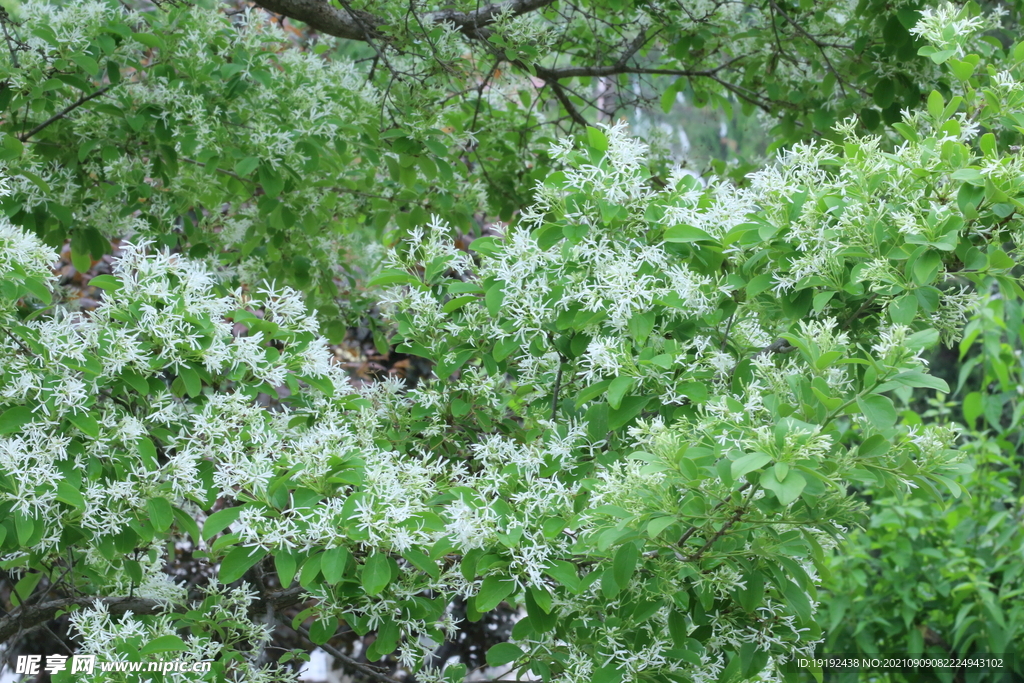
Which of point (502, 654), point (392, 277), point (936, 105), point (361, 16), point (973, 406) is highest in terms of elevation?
point (361, 16)

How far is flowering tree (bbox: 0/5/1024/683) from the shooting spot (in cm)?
149

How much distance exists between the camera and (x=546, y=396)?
6.86 ft

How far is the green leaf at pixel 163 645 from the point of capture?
5.62ft

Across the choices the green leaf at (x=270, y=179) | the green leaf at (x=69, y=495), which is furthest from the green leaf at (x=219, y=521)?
the green leaf at (x=270, y=179)

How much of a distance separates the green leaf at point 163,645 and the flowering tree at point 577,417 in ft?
0.06

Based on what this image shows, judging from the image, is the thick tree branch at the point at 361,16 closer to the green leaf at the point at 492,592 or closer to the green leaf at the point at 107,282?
the green leaf at the point at 107,282

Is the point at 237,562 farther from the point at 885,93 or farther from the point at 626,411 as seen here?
the point at 885,93

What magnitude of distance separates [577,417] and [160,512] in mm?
900

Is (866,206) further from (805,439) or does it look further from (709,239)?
(805,439)

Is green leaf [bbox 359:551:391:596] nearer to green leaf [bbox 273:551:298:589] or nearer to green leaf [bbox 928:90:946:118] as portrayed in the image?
green leaf [bbox 273:551:298:589]

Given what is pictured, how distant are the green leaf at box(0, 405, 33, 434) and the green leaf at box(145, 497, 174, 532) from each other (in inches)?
11.3

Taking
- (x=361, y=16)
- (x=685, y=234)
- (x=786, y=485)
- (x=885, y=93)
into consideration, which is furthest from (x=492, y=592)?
(x=885, y=93)


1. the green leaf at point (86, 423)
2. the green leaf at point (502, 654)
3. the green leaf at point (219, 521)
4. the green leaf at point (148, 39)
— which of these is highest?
the green leaf at point (148, 39)

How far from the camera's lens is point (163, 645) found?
1723 mm
